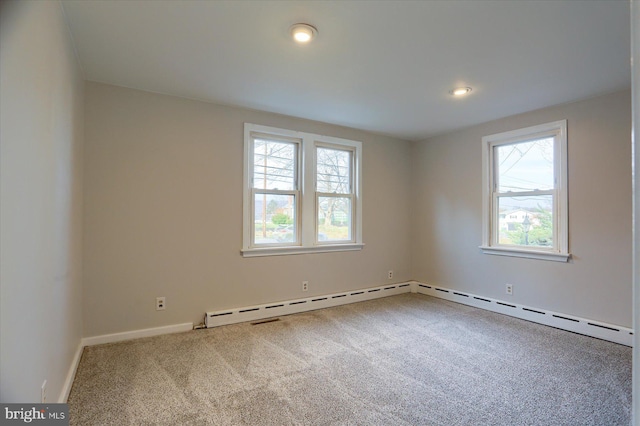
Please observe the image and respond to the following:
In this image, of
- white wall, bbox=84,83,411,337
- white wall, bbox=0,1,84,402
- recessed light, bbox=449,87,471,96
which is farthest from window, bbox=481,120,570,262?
white wall, bbox=0,1,84,402

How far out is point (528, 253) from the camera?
3.73m

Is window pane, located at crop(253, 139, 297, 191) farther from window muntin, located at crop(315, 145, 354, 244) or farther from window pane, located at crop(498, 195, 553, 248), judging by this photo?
window pane, located at crop(498, 195, 553, 248)

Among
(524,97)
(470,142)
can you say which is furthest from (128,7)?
(470,142)

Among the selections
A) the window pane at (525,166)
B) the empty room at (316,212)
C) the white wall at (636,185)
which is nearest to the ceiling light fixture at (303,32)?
the empty room at (316,212)

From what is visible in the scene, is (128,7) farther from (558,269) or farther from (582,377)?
(558,269)

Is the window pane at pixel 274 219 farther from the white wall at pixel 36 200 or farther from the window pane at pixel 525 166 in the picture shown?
the window pane at pixel 525 166

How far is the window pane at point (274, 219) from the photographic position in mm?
3828

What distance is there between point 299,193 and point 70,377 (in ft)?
9.02

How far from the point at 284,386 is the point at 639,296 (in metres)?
2.27

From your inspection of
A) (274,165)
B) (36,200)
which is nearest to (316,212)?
(274,165)

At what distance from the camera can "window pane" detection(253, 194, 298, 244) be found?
12.6ft

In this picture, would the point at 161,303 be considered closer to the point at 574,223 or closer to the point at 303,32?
the point at 303,32

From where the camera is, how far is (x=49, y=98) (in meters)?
1.77

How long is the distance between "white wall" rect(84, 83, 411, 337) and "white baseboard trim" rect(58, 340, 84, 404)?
1.06 ft
